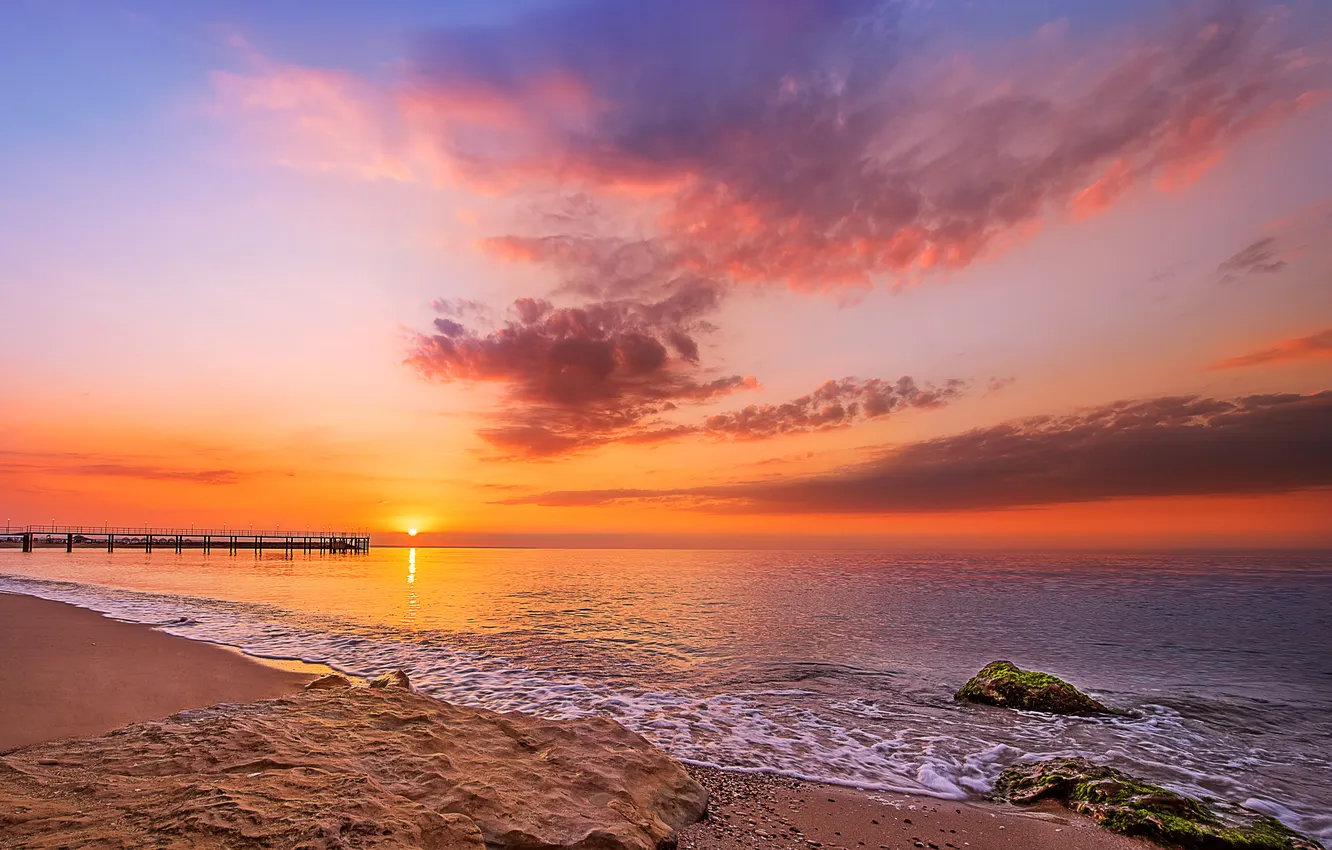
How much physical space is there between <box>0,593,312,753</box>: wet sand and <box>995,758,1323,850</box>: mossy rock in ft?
42.5

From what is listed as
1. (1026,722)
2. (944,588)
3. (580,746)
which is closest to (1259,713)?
(1026,722)

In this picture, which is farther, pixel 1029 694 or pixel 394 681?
pixel 1029 694

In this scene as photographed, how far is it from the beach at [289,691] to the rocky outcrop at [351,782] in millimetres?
667

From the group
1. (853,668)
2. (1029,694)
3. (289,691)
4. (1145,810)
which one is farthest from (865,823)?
(853,668)

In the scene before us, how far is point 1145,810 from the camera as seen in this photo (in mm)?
6984

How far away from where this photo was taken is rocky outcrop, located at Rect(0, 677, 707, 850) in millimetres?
3955

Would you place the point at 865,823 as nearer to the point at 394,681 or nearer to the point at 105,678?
the point at 394,681

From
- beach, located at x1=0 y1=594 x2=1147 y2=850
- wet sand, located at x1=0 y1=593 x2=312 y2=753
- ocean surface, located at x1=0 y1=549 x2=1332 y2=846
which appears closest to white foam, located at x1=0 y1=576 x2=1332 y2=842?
ocean surface, located at x1=0 y1=549 x2=1332 y2=846

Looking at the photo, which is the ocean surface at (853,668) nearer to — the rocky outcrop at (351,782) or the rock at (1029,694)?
the rock at (1029,694)

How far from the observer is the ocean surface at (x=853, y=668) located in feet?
32.0

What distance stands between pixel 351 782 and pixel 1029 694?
1379cm

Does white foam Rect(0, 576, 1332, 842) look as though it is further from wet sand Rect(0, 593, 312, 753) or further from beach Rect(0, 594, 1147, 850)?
wet sand Rect(0, 593, 312, 753)

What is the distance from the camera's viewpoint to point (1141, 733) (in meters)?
11.8

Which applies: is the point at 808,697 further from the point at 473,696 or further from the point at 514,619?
the point at 514,619
